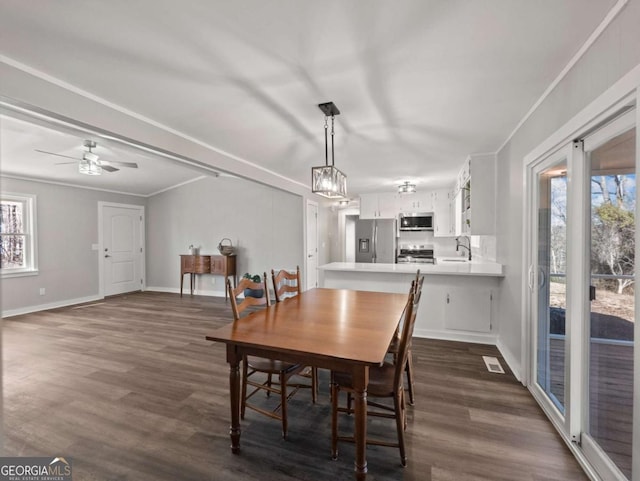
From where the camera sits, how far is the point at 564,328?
2.15m

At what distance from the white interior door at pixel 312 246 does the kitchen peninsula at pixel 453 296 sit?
2386 mm

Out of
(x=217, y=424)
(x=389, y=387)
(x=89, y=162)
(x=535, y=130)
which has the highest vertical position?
(x=89, y=162)

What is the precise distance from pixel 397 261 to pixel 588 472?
5114mm

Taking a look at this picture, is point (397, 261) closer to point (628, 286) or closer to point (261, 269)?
point (261, 269)

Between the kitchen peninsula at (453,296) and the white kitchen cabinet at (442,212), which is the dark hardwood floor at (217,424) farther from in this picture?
the white kitchen cabinet at (442,212)

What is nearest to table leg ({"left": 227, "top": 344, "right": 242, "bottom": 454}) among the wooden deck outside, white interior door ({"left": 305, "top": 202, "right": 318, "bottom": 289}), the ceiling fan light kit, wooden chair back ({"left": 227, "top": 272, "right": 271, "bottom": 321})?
wooden chair back ({"left": 227, "top": 272, "right": 271, "bottom": 321})

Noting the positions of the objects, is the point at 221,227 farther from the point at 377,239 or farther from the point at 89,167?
the point at 377,239

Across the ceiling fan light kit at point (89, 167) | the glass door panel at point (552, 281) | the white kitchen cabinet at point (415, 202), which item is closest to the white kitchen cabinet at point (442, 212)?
the white kitchen cabinet at point (415, 202)

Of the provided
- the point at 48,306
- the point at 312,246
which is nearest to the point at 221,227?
the point at 312,246

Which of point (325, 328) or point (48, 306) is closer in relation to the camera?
point (325, 328)

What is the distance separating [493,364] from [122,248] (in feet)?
23.9

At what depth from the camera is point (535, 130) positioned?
257 cm

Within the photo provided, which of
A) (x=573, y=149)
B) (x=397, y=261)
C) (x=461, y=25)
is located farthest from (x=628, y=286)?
(x=397, y=261)

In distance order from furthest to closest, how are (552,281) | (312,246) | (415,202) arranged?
(312,246) → (415,202) → (552,281)
